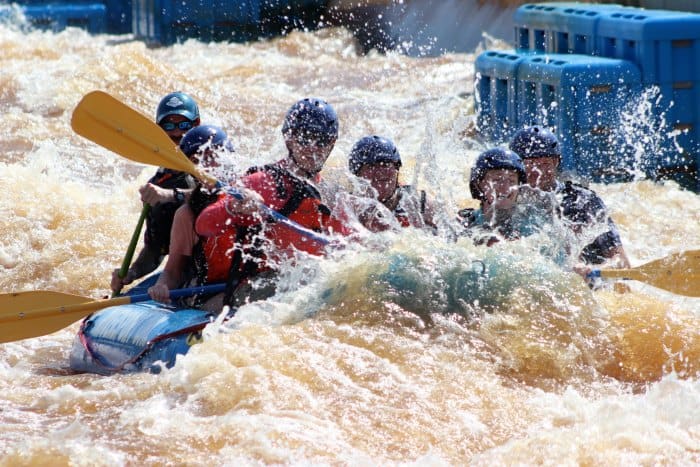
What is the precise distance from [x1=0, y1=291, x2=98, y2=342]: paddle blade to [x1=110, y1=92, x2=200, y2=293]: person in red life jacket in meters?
0.32

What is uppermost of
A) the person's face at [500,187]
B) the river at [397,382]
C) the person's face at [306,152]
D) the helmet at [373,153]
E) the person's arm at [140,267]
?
the person's face at [306,152]

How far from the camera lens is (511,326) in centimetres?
480

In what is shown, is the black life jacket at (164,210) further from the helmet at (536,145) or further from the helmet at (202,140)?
the helmet at (536,145)

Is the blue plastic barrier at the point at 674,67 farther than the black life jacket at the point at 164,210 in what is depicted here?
Yes

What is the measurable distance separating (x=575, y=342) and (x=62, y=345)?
9.49 ft

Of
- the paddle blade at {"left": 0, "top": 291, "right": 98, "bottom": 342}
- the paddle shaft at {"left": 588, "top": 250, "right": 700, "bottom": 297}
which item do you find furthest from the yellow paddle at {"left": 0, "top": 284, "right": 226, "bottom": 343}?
the paddle shaft at {"left": 588, "top": 250, "right": 700, "bottom": 297}

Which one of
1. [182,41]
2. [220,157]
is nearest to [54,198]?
[220,157]

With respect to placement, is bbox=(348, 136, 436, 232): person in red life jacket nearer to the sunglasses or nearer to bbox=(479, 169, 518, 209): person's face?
bbox=(479, 169, 518, 209): person's face

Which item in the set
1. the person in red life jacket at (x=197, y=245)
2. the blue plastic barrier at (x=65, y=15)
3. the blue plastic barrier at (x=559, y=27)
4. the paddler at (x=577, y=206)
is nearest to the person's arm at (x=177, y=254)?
the person in red life jacket at (x=197, y=245)

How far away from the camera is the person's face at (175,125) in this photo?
555 cm

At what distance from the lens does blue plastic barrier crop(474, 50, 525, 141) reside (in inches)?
378

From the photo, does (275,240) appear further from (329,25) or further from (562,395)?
(329,25)

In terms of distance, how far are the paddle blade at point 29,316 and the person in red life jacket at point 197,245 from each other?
52 cm

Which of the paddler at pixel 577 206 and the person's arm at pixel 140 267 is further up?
the paddler at pixel 577 206
